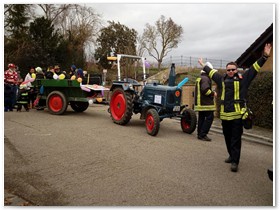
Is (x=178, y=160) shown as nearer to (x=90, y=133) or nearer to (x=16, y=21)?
(x=90, y=133)

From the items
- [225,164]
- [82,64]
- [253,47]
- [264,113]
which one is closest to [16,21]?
[82,64]

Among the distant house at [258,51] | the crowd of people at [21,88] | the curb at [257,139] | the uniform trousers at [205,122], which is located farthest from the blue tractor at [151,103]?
the distant house at [258,51]

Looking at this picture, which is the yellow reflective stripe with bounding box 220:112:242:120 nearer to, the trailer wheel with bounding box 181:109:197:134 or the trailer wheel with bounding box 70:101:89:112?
the trailer wheel with bounding box 181:109:197:134

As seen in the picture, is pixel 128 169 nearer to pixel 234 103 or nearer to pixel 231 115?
pixel 231 115

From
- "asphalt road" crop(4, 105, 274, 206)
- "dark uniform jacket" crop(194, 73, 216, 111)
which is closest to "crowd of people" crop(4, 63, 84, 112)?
"asphalt road" crop(4, 105, 274, 206)

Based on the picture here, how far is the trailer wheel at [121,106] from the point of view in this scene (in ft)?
25.5

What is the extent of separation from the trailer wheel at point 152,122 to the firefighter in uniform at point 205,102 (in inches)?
40.0

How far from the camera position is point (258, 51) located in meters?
12.8

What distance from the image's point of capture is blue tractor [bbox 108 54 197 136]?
7.06m

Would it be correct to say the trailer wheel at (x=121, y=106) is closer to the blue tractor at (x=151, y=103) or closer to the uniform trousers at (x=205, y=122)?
the blue tractor at (x=151, y=103)

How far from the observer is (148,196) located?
3488 millimetres

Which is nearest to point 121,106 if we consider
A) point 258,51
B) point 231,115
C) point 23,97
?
point 231,115

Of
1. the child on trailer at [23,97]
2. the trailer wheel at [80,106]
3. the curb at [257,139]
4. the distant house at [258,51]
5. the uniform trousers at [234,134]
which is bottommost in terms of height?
the curb at [257,139]

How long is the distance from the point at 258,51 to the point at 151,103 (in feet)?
25.6
